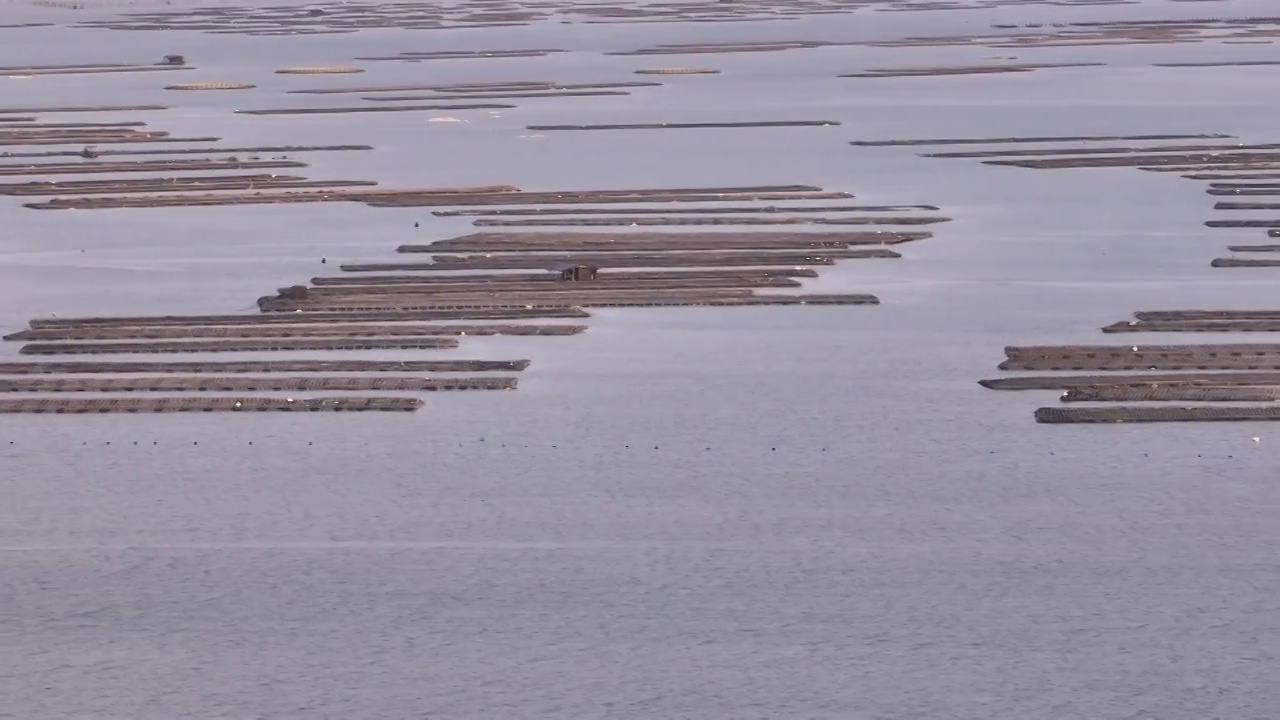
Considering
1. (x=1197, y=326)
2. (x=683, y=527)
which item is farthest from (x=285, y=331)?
(x=1197, y=326)

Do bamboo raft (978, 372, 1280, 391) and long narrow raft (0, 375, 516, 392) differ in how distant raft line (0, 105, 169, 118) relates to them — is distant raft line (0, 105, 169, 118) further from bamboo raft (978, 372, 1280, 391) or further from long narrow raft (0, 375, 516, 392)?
bamboo raft (978, 372, 1280, 391)

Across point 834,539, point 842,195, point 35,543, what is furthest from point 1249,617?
point 842,195

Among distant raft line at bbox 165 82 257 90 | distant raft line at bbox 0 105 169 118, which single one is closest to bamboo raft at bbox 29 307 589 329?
distant raft line at bbox 0 105 169 118

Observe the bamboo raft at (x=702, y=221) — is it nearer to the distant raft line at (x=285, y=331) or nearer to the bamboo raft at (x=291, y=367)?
the distant raft line at (x=285, y=331)

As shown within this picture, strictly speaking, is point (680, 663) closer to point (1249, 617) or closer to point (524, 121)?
point (1249, 617)

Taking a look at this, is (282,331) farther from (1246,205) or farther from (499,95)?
(499,95)
